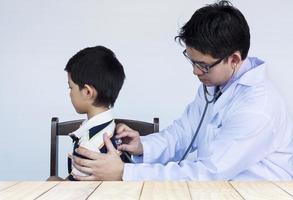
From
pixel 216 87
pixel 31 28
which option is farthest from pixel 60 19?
pixel 216 87

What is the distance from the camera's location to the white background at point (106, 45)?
2756 mm

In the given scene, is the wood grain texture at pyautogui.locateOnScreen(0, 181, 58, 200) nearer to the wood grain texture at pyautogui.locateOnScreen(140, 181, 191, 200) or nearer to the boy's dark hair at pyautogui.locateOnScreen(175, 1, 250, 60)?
the wood grain texture at pyautogui.locateOnScreen(140, 181, 191, 200)

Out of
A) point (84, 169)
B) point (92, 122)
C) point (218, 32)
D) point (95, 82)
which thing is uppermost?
point (218, 32)

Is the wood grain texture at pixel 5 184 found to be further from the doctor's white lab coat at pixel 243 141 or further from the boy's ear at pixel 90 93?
the boy's ear at pixel 90 93

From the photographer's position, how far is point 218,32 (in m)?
1.46

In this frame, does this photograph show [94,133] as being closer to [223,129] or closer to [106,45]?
[223,129]

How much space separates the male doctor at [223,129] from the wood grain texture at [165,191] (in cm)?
27

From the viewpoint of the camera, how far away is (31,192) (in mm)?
935

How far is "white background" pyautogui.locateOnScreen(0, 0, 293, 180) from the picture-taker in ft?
9.04

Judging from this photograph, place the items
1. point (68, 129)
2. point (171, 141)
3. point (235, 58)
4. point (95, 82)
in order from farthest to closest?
point (68, 129) < point (171, 141) < point (95, 82) < point (235, 58)

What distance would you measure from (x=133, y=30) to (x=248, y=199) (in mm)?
2022

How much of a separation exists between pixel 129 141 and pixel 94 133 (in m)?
0.16

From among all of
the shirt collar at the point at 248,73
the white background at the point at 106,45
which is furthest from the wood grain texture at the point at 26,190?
the white background at the point at 106,45

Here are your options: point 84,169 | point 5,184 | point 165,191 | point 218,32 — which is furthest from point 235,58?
point 5,184
